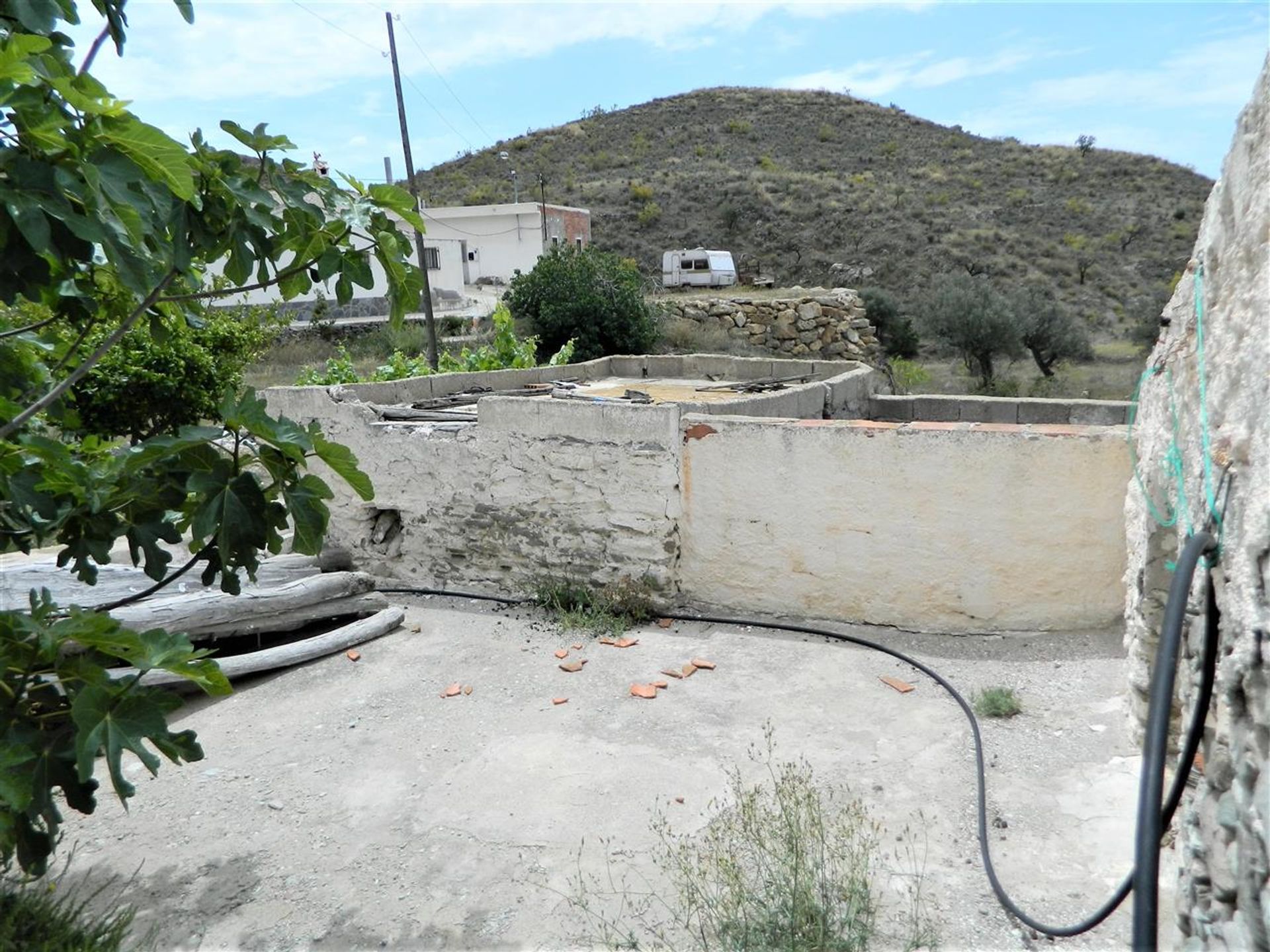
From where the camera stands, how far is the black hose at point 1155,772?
1.38m

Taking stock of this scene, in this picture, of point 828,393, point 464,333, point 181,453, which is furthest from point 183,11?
point 464,333

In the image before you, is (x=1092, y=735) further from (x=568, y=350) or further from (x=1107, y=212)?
(x=1107, y=212)

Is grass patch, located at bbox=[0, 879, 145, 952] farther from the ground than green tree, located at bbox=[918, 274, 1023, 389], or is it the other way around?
green tree, located at bbox=[918, 274, 1023, 389]

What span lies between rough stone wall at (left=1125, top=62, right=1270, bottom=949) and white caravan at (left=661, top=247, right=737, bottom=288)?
2571 centimetres

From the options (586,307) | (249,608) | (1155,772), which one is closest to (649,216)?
(586,307)

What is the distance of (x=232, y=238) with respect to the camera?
258 centimetres

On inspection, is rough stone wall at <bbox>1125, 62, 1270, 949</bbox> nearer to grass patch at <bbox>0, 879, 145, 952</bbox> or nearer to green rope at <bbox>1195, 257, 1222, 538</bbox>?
green rope at <bbox>1195, 257, 1222, 538</bbox>

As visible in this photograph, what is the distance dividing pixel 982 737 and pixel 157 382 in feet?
33.1

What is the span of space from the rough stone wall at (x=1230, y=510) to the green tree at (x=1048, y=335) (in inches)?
699

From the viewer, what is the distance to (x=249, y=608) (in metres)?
6.11

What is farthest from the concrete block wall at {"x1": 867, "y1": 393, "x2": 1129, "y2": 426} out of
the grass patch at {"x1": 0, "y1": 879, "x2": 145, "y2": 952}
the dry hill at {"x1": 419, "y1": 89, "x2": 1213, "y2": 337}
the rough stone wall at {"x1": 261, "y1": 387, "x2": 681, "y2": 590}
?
the dry hill at {"x1": 419, "y1": 89, "x2": 1213, "y2": 337}

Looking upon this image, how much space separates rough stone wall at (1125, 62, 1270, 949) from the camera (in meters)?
1.62

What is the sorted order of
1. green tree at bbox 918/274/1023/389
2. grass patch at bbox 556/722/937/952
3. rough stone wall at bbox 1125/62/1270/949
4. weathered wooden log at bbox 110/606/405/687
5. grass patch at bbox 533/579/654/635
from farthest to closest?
green tree at bbox 918/274/1023/389 < grass patch at bbox 533/579/654/635 < weathered wooden log at bbox 110/606/405/687 < grass patch at bbox 556/722/937/952 < rough stone wall at bbox 1125/62/1270/949

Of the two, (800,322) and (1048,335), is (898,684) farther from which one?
(1048,335)
